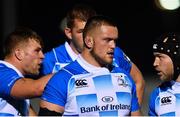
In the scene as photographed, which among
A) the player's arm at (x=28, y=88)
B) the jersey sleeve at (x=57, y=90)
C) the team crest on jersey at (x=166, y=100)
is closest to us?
the jersey sleeve at (x=57, y=90)

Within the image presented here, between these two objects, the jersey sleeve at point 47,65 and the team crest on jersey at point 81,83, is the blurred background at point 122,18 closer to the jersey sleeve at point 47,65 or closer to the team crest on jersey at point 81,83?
the jersey sleeve at point 47,65

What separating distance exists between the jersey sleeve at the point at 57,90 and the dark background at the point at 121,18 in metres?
8.89

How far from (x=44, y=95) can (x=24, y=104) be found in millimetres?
804

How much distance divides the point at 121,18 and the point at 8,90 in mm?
9153

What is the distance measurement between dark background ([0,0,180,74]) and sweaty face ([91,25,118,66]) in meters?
8.70

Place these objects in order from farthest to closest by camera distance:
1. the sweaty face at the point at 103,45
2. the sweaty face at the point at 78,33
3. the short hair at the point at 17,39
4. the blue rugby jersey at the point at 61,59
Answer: the blue rugby jersey at the point at 61,59
the sweaty face at the point at 78,33
the short hair at the point at 17,39
the sweaty face at the point at 103,45

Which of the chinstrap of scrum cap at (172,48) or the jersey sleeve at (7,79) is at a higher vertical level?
the chinstrap of scrum cap at (172,48)

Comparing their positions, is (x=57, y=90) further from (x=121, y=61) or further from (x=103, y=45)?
(x=121, y=61)

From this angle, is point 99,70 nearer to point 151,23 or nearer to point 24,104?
point 24,104

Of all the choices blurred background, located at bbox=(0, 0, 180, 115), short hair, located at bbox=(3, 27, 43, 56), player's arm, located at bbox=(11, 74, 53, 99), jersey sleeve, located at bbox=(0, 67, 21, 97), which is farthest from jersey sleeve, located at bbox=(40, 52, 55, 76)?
blurred background, located at bbox=(0, 0, 180, 115)

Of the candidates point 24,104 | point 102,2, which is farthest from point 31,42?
point 102,2

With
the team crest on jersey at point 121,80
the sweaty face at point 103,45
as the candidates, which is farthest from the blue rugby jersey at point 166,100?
the sweaty face at point 103,45

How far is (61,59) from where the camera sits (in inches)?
225

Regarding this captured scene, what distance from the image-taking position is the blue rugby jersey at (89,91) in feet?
14.1
